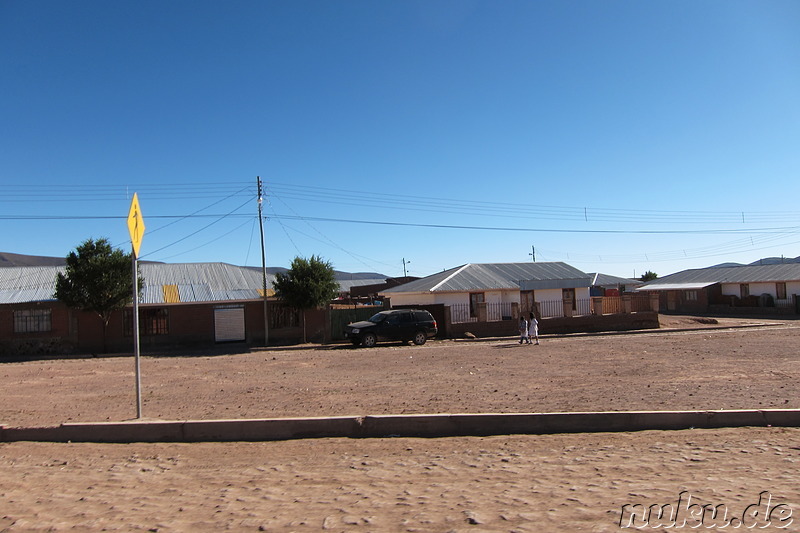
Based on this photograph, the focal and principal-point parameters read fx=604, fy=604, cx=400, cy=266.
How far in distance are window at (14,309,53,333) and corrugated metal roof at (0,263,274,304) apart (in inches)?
23.1

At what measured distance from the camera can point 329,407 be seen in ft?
33.7

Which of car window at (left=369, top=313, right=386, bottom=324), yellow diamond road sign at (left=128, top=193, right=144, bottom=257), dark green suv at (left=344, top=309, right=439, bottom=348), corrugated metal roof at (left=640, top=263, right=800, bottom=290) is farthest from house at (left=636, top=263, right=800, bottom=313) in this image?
yellow diamond road sign at (left=128, top=193, right=144, bottom=257)

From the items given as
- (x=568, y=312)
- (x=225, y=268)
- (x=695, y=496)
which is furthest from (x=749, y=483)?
(x=225, y=268)

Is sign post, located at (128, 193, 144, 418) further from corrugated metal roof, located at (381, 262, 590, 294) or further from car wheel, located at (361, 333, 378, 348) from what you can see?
corrugated metal roof, located at (381, 262, 590, 294)

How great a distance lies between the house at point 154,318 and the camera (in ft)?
90.9

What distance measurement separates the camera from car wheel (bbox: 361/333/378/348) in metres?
26.8

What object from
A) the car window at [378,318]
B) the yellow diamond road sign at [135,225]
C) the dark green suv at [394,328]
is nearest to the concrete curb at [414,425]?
the yellow diamond road sign at [135,225]

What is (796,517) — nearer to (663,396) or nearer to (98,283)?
(663,396)

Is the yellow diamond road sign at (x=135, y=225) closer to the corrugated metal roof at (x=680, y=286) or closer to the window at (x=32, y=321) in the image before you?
the window at (x=32, y=321)

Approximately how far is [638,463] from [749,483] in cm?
111

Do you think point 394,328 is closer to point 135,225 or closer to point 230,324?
point 230,324

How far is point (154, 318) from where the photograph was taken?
29.4 metres

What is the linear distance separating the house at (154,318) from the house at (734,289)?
37586 millimetres

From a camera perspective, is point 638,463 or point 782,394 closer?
point 638,463
